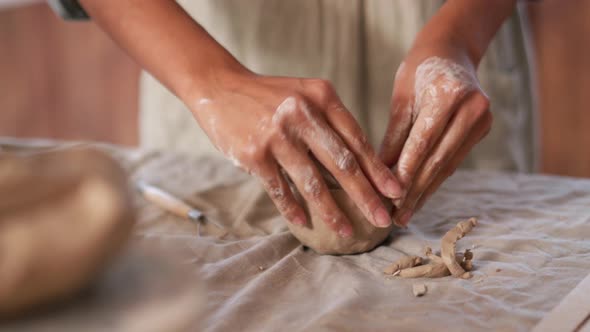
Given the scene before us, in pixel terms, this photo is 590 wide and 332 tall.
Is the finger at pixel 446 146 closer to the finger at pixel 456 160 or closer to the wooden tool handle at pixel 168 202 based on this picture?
the finger at pixel 456 160

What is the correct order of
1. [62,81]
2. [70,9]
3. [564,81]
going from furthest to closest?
1. [62,81]
2. [564,81]
3. [70,9]

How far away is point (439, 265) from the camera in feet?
2.16

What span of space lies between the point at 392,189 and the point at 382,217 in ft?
0.13

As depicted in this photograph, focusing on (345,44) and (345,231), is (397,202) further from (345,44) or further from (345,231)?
(345,44)

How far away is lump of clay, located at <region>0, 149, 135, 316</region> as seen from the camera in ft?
0.84

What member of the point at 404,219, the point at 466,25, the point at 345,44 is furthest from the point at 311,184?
the point at 345,44

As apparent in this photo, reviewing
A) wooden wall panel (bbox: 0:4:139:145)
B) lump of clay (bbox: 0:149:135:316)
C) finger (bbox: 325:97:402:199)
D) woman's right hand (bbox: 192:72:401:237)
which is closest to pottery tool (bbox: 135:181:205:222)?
woman's right hand (bbox: 192:72:401:237)

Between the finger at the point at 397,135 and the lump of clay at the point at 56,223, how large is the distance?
0.56 metres

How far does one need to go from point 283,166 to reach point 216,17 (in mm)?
622

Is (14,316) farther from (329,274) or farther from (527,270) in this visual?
(527,270)

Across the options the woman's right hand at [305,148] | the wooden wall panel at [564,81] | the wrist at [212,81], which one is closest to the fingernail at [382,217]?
the woman's right hand at [305,148]

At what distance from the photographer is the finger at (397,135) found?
80 cm

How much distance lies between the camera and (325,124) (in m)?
0.71

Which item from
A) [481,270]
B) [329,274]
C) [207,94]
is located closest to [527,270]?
[481,270]
